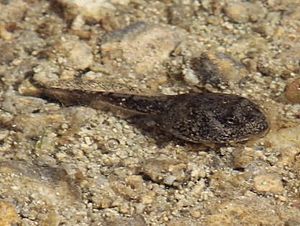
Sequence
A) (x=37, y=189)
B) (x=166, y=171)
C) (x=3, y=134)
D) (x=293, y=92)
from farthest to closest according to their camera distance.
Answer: (x=293, y=92)
(x=3, y=134)
(x=166, y=171)
(x=37, y=189)

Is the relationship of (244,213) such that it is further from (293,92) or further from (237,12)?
(237,12)

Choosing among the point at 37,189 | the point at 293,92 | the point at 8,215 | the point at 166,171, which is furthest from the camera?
the point at 293,92

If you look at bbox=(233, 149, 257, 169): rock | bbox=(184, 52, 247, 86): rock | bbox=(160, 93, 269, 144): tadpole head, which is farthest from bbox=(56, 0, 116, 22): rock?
bbox=(233, 149, 257, 169): rock

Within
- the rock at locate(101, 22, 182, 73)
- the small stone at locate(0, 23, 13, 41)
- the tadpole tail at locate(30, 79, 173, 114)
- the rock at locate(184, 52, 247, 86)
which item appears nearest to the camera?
the tadpole tail at locate(30, 79, 173, 114)

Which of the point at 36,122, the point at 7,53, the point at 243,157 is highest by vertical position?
the point at 243,157

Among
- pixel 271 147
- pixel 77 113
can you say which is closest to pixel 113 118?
pixel 77 113

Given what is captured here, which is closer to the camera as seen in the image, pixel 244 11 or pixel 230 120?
pixel 230 120

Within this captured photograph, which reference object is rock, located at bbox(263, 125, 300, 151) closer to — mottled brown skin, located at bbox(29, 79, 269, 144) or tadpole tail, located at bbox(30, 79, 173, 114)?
mottled brown skin, located at bbox(29, 79, 269, 144)

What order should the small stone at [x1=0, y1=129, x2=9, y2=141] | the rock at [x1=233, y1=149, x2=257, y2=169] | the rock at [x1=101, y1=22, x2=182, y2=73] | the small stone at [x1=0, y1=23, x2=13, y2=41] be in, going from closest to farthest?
the rock at [x1=233, y1=149, x2=257, y2=169] → the small stone at [x1=0, y1=129, x2=9, y2=141] → the rock at [x1=101, y1=22, x2=182, y2=73] → the small stone at [x1=0, y1=23, x2=13, y2=41]

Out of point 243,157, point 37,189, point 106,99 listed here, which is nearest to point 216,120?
point 243,157
